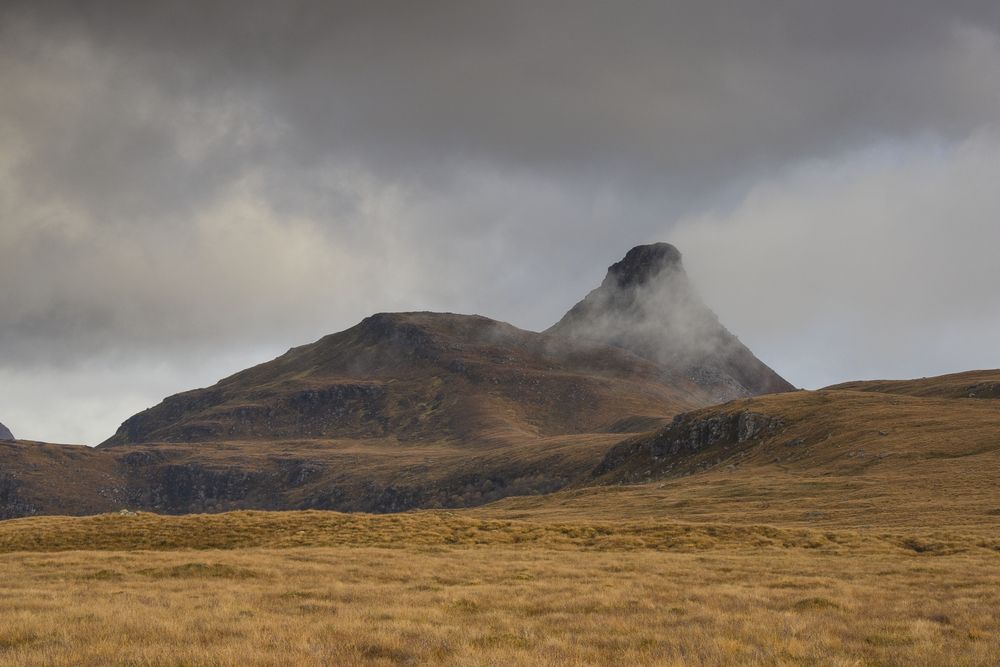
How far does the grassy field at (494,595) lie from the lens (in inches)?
622

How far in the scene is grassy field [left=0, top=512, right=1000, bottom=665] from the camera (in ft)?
51.8

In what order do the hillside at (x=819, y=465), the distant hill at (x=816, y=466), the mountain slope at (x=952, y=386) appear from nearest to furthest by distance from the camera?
1. the hillside at (x=819, y=465)
2. the distant hill at (x=816, y=466)
3. the mountain slope at (x=952, y=386)

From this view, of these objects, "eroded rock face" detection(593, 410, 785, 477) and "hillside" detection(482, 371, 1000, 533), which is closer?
"hillside" detection(482, 371, 1000, 533)

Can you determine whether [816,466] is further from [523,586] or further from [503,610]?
[503,610]

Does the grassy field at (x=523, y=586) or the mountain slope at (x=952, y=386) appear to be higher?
the mountain slope at (x=952, y=386)

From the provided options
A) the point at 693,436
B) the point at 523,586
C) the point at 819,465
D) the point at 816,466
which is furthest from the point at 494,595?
the point at 693,436

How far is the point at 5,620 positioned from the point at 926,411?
4652 inches

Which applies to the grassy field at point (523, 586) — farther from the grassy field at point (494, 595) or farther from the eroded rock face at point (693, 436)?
the eroded rock face at point (693, 436)

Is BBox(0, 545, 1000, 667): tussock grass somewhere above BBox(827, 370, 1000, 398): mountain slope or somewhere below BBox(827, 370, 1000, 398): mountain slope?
below

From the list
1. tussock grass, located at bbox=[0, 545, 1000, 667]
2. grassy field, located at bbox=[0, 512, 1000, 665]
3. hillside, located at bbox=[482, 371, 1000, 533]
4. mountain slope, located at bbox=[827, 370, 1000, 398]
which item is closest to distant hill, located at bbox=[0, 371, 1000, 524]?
hillside, located at bbox=[482, 371, 1000, 533]

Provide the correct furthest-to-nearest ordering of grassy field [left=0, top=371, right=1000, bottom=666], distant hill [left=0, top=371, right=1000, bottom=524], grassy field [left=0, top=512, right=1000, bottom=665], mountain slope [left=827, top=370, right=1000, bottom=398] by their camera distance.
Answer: mountain slope [left=827, top=370, right=1000, bottom=398] < distant hill [left=0, top=371, right=1000, bottom=524] < grassy field [left=0, top=371, right=1000, bottom=666] < grassy field [left=0, top=512, right=1000, bottom=665]

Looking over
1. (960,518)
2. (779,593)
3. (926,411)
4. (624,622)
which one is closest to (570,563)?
(779,593)

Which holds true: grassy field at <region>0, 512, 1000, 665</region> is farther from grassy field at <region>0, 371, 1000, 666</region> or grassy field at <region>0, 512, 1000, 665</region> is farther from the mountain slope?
the mountain slope

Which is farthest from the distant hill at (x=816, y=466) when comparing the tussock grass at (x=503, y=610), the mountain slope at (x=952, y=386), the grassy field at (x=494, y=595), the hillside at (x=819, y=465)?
the tussock grass at (x=503, y=610)
